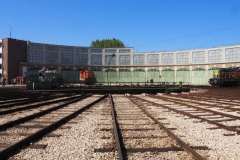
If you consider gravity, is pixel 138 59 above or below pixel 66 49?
below

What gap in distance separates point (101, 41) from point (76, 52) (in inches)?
1644

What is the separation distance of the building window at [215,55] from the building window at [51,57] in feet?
133

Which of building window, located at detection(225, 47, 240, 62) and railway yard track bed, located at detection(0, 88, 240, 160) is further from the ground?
building window, located at detection(225, 47, 240, 62)

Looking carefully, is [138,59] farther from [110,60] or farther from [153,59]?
[110,60]

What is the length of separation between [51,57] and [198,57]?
38894mm

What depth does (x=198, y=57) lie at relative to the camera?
68188 millimetres

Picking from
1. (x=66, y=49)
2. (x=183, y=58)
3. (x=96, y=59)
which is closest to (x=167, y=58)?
(x=183, y=58)

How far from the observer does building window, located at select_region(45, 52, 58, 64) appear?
7188cm

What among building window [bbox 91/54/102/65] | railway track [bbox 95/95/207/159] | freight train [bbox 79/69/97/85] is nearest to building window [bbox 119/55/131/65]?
building window [bbox 91/54/102/65]

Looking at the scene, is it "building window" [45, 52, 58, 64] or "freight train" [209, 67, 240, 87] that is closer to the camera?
"freight train" [209, 67, 240, 87]

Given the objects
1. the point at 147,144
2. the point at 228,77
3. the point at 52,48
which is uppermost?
the point at 52,48

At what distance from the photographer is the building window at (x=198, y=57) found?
6728cm

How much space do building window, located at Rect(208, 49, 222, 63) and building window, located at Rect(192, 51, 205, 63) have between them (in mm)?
1931

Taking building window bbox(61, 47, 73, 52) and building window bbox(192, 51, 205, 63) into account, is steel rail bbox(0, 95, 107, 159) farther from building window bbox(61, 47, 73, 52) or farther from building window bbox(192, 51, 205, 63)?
building window bbox(61, 47, 73, 52)
